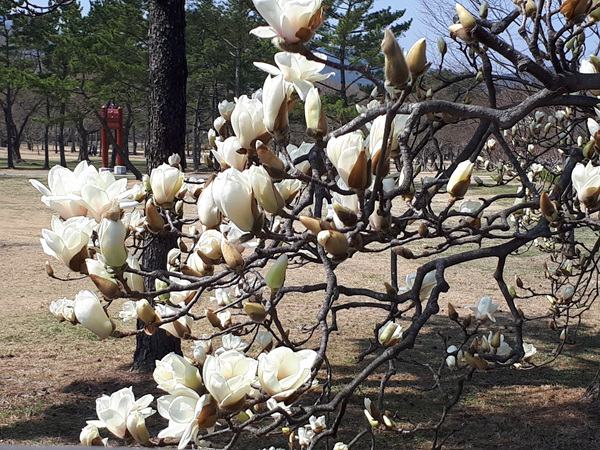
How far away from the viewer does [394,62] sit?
84cm

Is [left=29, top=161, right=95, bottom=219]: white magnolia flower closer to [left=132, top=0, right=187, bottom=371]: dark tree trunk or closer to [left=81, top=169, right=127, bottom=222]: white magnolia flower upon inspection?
[left=81, top=169, right=127, bottom=222]: white magnolia flower

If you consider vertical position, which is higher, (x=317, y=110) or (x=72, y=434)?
(x=317, y=110)

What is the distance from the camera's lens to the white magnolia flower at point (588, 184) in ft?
3.86

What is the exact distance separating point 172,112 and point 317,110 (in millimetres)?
3707

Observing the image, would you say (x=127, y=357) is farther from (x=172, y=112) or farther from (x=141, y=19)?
(x=141, y=19)

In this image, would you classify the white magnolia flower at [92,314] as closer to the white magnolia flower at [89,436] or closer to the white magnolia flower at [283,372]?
the white magnolia flower at [89,436]

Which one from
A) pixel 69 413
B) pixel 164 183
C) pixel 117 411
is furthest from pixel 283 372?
pixel 69 413

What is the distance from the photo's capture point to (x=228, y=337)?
60.8 inches

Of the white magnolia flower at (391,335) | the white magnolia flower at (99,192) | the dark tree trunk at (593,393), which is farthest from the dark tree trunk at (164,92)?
the white magnolia flower at (99,192)

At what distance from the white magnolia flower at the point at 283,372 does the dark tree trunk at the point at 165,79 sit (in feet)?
12.4

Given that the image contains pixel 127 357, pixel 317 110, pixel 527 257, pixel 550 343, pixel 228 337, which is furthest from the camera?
pixel 527 257

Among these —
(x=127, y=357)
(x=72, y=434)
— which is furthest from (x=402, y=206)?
(x=72, y=434)

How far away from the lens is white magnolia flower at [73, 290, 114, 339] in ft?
3.44

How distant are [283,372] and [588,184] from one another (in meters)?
0.70
